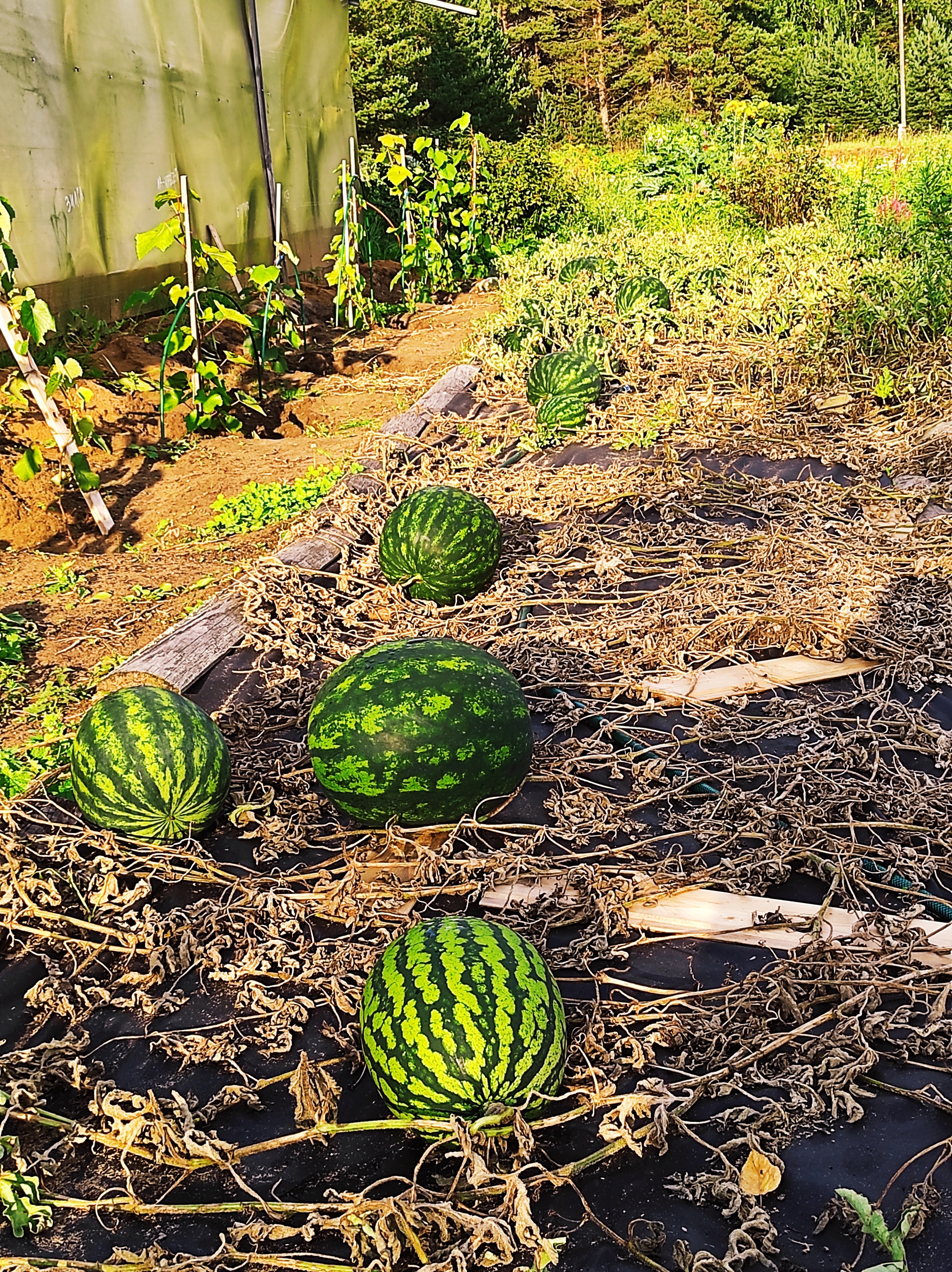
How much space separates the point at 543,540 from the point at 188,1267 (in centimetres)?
390

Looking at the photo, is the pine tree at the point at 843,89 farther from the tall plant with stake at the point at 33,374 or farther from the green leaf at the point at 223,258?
the tall plant with stake at the point at 33,374

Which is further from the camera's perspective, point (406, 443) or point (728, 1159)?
point (406, 443)

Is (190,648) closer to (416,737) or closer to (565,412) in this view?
(416,737)

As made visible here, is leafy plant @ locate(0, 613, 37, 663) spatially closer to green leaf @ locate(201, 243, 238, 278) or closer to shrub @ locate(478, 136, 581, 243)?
green leaf @ locate(201, 243, 238, 278)

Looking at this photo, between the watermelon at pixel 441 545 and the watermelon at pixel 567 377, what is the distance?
2684 mm

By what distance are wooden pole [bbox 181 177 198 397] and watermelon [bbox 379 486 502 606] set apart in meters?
2.71

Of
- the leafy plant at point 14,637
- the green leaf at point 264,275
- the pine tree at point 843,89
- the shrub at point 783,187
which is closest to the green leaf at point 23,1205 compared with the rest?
the leafy plant at point 14,637

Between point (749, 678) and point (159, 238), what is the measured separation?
16.3 ft

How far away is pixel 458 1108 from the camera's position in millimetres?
1938

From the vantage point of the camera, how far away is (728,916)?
2.62 m

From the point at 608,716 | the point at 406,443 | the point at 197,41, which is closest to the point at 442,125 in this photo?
the point at 197,41

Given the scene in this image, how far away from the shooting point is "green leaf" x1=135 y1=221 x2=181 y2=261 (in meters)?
6.52

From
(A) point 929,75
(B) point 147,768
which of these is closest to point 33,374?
(B) point 147,768

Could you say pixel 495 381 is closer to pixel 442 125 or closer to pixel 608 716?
pixel 608 716
